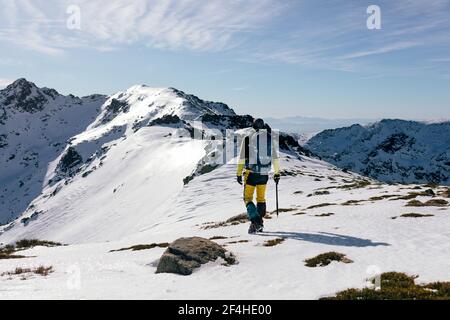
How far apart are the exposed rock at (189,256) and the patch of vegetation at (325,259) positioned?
2627mm

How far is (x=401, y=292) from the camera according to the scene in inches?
421

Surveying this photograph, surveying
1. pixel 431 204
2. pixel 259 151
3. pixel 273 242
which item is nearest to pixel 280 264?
pixel 273 242

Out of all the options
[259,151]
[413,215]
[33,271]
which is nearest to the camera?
[33,271]

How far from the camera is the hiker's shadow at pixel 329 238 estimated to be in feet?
55.7

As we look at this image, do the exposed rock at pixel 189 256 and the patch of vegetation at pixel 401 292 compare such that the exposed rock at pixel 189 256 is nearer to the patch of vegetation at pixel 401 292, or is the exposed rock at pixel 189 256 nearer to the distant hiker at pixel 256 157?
the patch of vegetation at pixel 401 292

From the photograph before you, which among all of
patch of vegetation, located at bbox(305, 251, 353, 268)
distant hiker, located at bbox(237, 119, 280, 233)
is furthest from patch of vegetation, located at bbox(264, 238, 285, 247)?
patch of vegetation, located at bbox(305, 251, 353, 268)

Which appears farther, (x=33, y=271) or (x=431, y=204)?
(x=431, y=204)

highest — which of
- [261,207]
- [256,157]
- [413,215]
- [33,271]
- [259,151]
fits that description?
[259,151]

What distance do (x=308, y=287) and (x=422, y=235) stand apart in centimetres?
869

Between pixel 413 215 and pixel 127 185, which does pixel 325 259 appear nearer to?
pixel 413 215

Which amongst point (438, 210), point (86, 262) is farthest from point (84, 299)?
point (438, 210)

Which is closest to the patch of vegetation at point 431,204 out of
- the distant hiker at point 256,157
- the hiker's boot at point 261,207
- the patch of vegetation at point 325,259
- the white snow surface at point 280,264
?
the white snow surface at point 280,264

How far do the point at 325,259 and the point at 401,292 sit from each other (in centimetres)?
386
